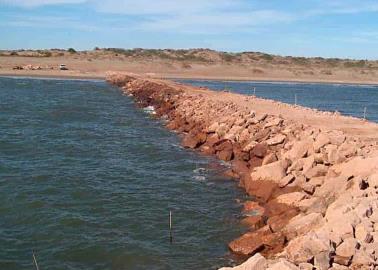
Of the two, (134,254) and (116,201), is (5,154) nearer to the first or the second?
(116,201)

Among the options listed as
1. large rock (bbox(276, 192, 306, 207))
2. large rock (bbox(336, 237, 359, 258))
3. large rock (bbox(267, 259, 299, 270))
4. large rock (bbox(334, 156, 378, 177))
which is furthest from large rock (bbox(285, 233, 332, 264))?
large rock (bbox(276, 192, 306, 207))

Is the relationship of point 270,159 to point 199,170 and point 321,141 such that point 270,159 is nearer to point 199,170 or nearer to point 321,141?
point 321,141

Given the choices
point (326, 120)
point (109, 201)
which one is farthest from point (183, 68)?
point (109, 201)

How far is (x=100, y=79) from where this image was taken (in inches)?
3346

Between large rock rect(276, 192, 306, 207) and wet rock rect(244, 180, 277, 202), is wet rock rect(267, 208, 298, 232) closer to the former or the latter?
large rock rect(276, 192, 306, 207)

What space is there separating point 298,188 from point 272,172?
67.6 inches

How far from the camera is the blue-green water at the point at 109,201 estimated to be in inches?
510

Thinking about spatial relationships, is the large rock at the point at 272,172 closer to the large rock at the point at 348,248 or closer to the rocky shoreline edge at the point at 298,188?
the rocky shoreline edge at the point at 298,188

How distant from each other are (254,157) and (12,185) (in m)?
9.46

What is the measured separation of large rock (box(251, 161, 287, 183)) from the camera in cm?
1780

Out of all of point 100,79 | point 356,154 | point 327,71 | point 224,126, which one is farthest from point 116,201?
point 327,71

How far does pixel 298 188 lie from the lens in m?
16.5

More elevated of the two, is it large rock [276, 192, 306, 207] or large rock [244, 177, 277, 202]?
large rock [276, 192, 306, 207]

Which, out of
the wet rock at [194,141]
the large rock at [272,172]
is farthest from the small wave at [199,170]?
the wet rock at [194,141]
